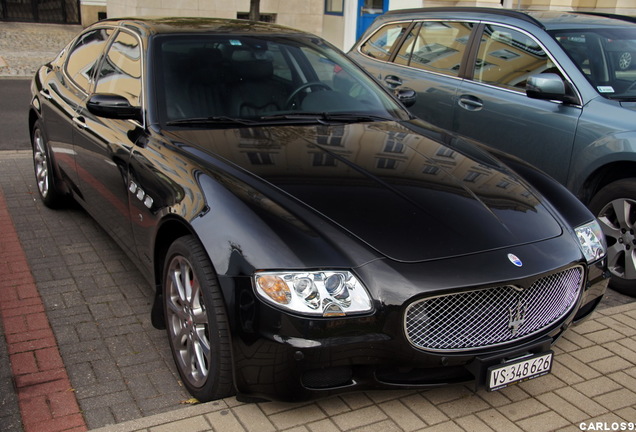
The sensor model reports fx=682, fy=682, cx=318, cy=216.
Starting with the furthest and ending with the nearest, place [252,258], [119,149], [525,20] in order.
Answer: [525,20] → [119,149] → [252,258]

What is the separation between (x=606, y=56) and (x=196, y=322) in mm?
4051

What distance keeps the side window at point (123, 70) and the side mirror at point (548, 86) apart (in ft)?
9.40

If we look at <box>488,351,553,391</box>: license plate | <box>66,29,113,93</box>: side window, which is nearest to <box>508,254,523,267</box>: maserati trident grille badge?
<box>488,351,553,391</box>: license plate

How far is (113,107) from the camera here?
12.8ft

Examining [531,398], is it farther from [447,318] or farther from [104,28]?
[104,28]

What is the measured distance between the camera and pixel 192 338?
10.7 ft

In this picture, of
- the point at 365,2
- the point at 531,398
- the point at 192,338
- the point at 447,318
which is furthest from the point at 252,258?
the point at 365,2

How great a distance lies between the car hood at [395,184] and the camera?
3059mm

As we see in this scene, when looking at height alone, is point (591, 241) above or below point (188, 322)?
above

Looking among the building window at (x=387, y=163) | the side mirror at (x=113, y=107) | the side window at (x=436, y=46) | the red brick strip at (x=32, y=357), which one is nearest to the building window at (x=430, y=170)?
the building window at (x=387, y=163)

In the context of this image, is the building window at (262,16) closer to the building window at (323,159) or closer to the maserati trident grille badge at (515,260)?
the building window at (323,159)

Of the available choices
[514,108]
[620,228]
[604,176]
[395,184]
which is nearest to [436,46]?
[514,108]

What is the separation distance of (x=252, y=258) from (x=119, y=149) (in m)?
1.67

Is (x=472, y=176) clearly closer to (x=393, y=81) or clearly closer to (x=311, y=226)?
(x=311, y=226)
